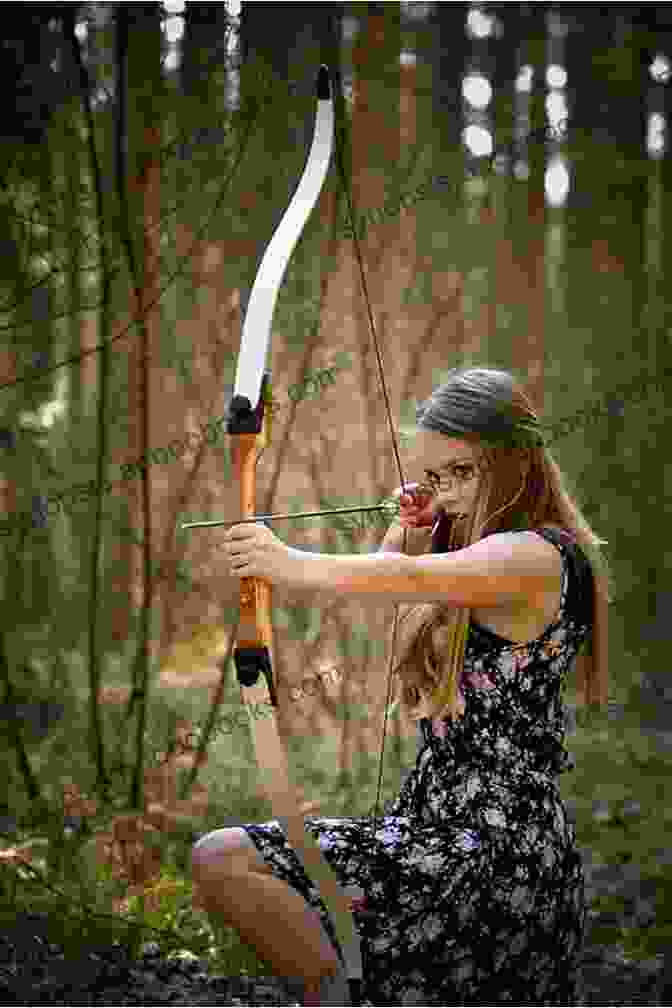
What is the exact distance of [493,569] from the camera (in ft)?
5.37

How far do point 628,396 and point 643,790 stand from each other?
1.14 metres

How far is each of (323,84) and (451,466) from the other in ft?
1.75

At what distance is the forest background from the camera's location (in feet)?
11.5

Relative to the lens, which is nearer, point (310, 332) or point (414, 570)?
point (414, 570)

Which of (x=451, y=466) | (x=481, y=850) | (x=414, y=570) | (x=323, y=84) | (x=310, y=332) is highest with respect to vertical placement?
(x=323, y=84)

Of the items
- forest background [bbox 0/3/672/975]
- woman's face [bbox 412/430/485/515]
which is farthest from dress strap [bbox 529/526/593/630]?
forest background [bbox 0/3/672/975]

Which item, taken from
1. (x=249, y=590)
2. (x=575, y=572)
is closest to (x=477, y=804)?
(x=575, y=572)

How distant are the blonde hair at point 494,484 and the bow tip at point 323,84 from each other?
419 mm

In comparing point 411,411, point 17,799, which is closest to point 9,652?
point 17,799

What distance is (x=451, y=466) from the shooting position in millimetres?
1780

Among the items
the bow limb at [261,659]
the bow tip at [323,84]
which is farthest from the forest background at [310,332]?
the bow limb at [261,659]

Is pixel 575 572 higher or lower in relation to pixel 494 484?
lower

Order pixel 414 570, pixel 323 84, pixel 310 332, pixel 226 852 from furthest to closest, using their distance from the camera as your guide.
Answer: pixel 310 332, pixel 323 84, pixel 226 852, pixel 414 570

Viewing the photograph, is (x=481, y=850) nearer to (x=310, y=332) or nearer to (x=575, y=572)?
(x=575, y=572)
